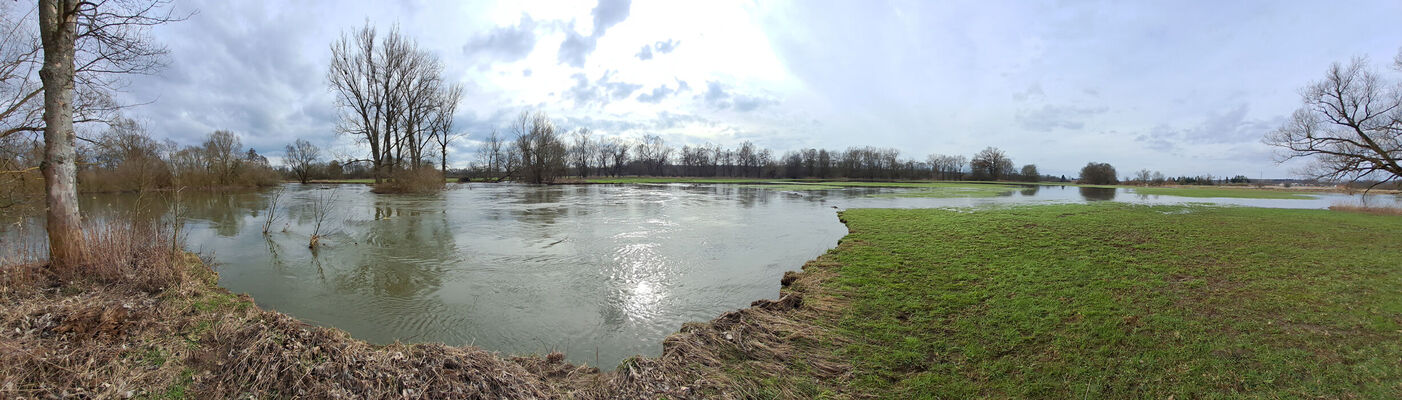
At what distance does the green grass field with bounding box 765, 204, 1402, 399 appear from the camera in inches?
140

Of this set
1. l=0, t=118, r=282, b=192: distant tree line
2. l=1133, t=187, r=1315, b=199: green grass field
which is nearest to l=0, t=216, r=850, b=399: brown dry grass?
l=0, t=118, r=282, b=192: distant tree line

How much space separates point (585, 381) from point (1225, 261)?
10501 mm

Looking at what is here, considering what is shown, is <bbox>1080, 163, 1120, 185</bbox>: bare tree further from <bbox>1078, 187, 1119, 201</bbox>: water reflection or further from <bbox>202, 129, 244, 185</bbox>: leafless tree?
<bbox>202, 129, 244, 185</bbox>: leafless tree

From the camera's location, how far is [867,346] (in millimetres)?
4383

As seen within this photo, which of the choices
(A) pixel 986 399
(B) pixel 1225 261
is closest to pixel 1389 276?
(B) pixel 1225 261

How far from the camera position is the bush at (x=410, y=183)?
29.8 metres

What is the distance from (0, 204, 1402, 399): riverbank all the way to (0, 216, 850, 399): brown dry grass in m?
0.02

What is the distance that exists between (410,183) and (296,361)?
31.0m

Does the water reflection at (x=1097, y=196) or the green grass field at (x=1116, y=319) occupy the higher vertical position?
the water reflection at (x=1097, y=196)

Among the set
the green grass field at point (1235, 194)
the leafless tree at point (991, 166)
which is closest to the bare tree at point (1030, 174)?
the leafless tree at point (991, 166)

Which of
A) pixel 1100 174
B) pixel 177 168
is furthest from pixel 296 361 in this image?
pixel 1100 174

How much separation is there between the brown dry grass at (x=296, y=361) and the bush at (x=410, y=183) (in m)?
27.5

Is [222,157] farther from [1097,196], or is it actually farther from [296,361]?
[1097,196]

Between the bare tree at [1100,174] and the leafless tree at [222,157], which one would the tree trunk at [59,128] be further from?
the bare tree at [1100,174]
